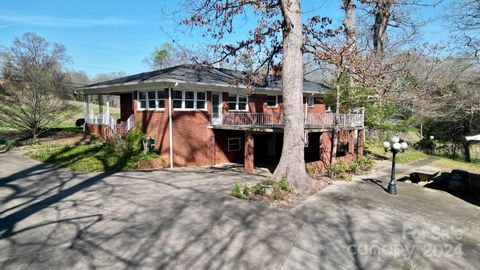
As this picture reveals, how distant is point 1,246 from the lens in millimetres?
5582

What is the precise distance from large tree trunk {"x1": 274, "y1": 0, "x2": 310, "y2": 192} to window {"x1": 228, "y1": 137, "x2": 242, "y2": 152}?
6967mm

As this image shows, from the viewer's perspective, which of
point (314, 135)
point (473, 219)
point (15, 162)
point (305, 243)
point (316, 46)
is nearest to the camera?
point (305, 243)

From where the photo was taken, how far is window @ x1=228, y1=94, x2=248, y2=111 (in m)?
17.2

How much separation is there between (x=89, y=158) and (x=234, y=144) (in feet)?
25.3

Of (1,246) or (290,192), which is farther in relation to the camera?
(290,192)

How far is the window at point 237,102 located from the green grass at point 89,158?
5457mm

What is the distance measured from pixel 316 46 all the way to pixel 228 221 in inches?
280

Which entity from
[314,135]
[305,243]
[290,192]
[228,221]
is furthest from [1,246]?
[314,135]

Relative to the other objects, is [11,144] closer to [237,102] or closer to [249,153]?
[237,102]

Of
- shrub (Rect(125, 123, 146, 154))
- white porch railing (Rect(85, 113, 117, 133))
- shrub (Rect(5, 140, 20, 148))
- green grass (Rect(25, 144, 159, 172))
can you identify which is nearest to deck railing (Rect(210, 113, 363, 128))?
shrub (Rect(125, 123, 146, 154))

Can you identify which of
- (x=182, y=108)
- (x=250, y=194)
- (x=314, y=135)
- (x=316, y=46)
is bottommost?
(x=250, y=194)

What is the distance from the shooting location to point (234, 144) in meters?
17.1

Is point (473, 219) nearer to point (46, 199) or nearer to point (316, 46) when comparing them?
point (316, 46)

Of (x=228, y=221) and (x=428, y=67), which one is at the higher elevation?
(x=428, y=67)
